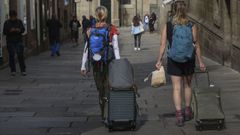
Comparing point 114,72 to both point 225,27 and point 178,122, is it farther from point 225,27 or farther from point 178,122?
point 225,27

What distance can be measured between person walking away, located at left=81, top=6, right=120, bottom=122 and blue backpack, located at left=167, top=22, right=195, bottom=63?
0.88m

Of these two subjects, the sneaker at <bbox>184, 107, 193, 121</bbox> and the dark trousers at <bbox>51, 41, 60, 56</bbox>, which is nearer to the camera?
the sneaker at <bbox>184, 107, 193, 121</bbox>

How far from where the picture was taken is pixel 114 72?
9203 mm

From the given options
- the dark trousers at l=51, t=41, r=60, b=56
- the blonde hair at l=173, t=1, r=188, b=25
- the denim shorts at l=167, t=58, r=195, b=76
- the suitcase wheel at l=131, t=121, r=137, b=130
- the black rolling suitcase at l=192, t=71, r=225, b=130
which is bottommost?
the dark trousers at l=51, t=41, r=60, b=56

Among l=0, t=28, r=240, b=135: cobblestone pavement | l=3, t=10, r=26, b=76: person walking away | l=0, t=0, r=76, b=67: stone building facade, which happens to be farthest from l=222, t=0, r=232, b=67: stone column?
l=0, t=0, r=76, b=67: stone building facade

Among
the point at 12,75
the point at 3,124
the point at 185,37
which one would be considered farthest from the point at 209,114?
the point at 12,75

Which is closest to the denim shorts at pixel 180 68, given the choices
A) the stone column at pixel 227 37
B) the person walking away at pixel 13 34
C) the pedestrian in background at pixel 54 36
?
the person walking away at pixel 13 34

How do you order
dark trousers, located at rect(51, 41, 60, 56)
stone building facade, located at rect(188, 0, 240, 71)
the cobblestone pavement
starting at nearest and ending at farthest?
the cobblestone pavement → stone building facade, located at rect(188, 0, 240, 71) → dark trousers, located at rect(51, 41, 60, 56)

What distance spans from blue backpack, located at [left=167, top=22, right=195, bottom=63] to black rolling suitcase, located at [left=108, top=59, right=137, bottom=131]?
71cm

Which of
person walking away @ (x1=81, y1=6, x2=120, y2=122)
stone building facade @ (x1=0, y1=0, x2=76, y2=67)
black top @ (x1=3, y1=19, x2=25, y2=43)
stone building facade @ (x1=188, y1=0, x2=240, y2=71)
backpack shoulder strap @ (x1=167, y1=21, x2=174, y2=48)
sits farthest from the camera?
stone building facade @ (x1=0, y1=0, x2=76, y2=67)

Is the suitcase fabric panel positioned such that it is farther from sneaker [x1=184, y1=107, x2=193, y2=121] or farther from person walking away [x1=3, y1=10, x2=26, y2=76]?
person walking away [x1=3, y1=10, x2=26, y2=76]

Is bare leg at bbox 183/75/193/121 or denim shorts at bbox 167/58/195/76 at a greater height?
denim shorts at bbox 167/58/195/76

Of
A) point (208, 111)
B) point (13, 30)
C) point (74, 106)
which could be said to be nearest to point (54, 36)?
point (13, 30)

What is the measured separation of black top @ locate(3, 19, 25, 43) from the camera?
17297 millimetres
